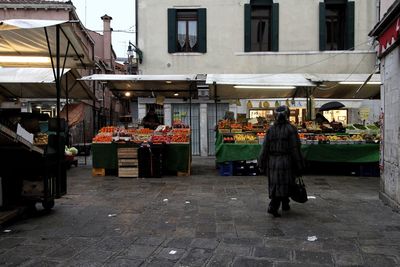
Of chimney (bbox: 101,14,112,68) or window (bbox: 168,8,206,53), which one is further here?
chimney (bbox: 101,14,112,68)

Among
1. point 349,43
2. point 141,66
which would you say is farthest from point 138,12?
point 349,43

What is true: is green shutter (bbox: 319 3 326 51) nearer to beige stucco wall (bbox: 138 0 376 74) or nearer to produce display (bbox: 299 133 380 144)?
beige stucco wall (bbox: 138 0 376 74)

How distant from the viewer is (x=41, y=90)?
571 inches

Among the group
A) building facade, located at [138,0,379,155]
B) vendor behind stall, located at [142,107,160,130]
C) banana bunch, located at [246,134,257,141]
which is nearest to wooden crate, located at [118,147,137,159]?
vendor behind stall, located at [142,107,160,130]

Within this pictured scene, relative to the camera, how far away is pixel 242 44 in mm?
16578

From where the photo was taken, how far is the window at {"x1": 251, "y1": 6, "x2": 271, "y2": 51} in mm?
16703

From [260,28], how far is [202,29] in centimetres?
241

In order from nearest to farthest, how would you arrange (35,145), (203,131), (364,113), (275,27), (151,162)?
(35,145) → (151,162) → (364,113) → (275,27) → (203,131)

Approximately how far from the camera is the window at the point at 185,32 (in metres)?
16.6

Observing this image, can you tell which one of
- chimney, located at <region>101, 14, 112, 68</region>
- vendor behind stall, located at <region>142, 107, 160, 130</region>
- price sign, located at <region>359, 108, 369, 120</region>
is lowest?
vendor behind stall, located at <region>142, 107, 160, 130</region>

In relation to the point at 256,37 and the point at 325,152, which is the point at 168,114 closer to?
the point at 256,37

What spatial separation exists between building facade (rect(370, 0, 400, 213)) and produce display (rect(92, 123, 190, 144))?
18.2 ft

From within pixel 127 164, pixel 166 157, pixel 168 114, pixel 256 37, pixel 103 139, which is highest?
pixel 256 37

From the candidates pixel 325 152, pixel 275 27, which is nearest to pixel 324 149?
pixel 325 152
